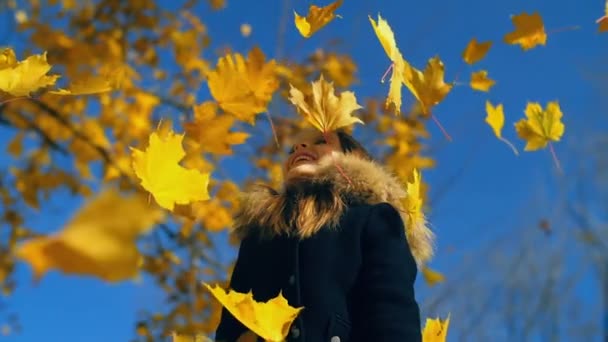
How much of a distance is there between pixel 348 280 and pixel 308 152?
1.22 ft

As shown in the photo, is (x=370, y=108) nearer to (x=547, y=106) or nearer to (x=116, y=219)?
(x=547, y=106)

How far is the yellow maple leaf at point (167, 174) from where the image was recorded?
1.00 m

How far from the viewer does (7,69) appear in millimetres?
1024

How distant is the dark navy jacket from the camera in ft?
4.00

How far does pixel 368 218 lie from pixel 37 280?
960 millimetres

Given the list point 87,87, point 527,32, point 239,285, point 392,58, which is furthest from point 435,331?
point 87,87

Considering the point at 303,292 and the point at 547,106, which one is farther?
the point at 547,106

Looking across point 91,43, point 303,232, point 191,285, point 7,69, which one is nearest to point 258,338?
point 303,232

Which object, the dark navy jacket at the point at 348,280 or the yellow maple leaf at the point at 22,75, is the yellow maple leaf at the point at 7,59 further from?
the dark navy jacket at the point at 348,280

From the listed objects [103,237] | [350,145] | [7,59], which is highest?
[350,145]

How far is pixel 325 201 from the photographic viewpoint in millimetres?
1368

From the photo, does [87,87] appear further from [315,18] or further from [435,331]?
[435,331]

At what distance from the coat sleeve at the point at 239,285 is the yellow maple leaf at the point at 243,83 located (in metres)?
0.30

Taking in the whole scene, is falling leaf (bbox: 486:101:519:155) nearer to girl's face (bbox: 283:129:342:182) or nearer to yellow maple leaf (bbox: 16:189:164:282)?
girl's face (bbox: 283:129:342:182)
